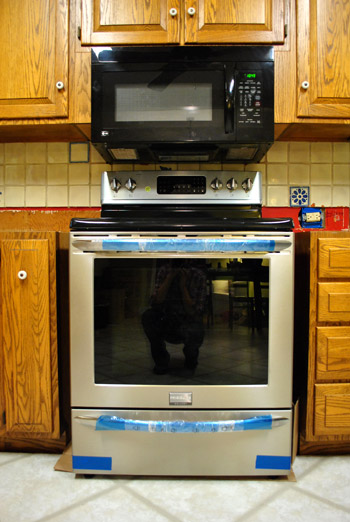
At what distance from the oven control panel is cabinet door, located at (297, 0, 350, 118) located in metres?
0.37

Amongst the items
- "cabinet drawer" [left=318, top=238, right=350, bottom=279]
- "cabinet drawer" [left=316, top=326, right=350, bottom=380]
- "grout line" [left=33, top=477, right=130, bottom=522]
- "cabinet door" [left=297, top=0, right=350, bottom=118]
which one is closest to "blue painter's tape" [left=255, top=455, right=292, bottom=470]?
"cabinet drawer" [left=316, top=326, right=350, bottom=380]

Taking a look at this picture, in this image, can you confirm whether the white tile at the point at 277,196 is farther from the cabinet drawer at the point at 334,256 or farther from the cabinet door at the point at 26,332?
the cabinet door at the point at 26,332

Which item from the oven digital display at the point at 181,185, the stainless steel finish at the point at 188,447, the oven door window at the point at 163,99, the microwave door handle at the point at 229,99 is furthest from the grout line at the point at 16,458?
the microwave door handle at the point at 229,99

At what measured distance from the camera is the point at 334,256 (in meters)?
1.30

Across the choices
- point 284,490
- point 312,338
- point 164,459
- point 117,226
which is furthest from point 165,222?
point 284,490

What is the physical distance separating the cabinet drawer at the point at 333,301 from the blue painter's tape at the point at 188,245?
27 centimetres

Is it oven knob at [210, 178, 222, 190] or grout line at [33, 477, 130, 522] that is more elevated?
oven knob at [210, 178, 222, 190]

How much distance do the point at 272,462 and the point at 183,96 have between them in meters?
1.32

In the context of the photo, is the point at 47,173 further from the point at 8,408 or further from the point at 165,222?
the point at 8,408

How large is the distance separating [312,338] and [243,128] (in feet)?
2.65

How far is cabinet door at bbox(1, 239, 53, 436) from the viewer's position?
130 centimetres

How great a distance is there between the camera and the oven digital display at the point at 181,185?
169 cm

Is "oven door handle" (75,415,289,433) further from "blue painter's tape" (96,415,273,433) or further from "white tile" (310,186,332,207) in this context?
"white tile" (310,186,332,207)

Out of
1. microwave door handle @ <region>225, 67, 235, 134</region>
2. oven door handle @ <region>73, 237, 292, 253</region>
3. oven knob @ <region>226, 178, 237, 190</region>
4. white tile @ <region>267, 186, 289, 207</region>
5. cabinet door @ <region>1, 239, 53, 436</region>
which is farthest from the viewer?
white tile @ <region>267, 186, 289, 207</region>
